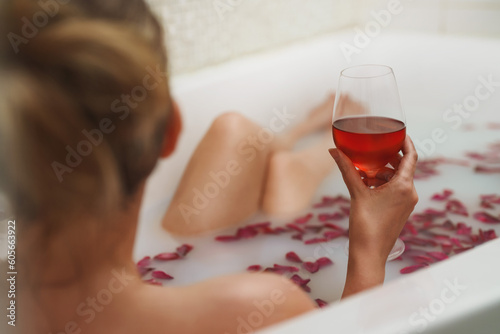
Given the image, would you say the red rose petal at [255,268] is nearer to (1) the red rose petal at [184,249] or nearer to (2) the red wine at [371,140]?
(1) the red rose petal at [184,249]

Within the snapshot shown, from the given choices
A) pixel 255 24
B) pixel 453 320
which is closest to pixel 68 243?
pixel 453 320

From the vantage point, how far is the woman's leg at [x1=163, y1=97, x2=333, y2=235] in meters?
1.19

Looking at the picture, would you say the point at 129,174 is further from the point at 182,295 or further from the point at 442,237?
the point at 442,237

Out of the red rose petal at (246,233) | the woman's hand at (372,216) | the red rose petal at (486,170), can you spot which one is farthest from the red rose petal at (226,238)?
the red rose petal at (486,170)

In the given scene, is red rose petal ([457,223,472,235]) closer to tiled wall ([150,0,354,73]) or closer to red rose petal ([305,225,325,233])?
red rose petal ([305,225,325,233])

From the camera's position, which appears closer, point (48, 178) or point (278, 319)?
point (48, 178)

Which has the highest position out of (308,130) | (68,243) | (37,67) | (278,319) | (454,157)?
(37,67)

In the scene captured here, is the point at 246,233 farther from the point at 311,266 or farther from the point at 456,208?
the point at 456,208

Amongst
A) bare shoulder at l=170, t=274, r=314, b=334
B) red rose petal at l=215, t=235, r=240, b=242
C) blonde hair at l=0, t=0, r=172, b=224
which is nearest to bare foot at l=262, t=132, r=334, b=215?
red rose petal at l=215, t=235, r=240, b=242

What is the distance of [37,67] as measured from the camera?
0.40 meters

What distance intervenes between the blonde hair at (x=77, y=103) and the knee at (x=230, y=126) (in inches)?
28.6

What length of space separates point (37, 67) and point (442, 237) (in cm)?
95

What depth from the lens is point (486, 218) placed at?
4.00 feet

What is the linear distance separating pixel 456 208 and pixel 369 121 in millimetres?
605
